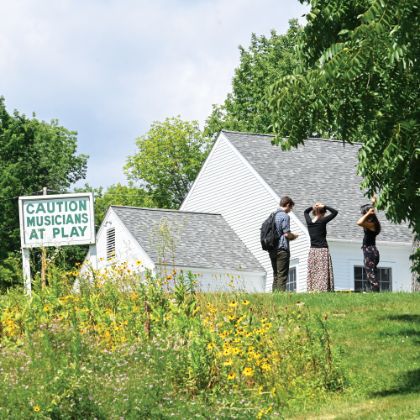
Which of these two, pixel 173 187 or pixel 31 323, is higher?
pixel 173 187

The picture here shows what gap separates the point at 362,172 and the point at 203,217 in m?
25.4

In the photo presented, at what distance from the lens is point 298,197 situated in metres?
39.3

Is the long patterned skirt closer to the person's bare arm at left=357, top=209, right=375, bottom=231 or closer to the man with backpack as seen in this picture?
the man with backpack

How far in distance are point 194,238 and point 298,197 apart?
144 inches

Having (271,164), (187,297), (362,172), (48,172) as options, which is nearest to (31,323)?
(187,297)

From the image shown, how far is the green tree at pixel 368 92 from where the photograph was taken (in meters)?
14.1

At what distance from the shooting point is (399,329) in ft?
59.0

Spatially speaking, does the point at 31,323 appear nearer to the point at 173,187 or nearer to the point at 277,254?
the point at 277,254

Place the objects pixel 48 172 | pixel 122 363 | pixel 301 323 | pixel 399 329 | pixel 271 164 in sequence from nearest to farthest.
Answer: pixel 122 363, pixel 301 323, pixel 399 329, pixel 271 164, pixel 48 172

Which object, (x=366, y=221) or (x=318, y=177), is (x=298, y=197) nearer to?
(x=318, y=177)

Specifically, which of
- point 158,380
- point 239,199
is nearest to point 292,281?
point 239,199

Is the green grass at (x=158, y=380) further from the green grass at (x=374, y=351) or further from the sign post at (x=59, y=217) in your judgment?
the sign post at (x=59, y=217)

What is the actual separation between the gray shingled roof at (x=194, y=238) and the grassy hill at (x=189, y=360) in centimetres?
1978

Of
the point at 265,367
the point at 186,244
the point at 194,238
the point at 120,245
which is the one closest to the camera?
the point at 265,367
